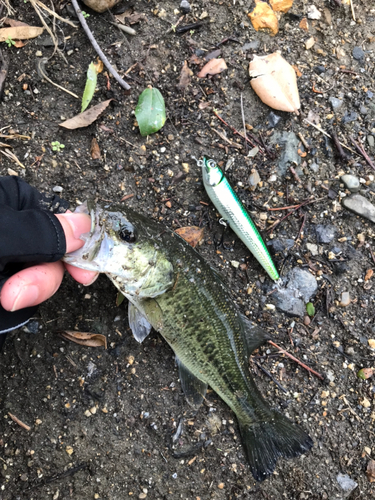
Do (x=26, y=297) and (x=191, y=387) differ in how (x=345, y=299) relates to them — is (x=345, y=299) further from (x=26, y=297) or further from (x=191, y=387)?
(x=26, y=297)

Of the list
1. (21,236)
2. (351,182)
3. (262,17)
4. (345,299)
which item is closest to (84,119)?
(21,236)

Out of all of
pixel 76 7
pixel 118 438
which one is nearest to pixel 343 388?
pixel 118 438

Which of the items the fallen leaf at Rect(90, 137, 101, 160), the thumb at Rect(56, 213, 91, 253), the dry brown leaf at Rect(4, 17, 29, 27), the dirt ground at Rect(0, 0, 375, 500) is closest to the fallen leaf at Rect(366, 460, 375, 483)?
the dirt ground at Rect(0, 0, 375, 500)

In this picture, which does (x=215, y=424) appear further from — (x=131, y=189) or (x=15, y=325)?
(x=131, y=189)

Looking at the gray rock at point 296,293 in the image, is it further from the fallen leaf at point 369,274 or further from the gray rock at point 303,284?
the fallen leaf at point 369,274

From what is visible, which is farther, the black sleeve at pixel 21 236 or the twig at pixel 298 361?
the twig at pixel 298 361

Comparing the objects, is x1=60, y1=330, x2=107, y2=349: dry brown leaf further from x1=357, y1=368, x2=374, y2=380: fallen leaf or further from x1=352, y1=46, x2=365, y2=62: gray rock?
x1=352, y1=46, x2=365, y2=62: gray rock

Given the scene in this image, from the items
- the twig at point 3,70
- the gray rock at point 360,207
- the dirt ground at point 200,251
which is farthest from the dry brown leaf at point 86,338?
the gray rock at point 360,207
